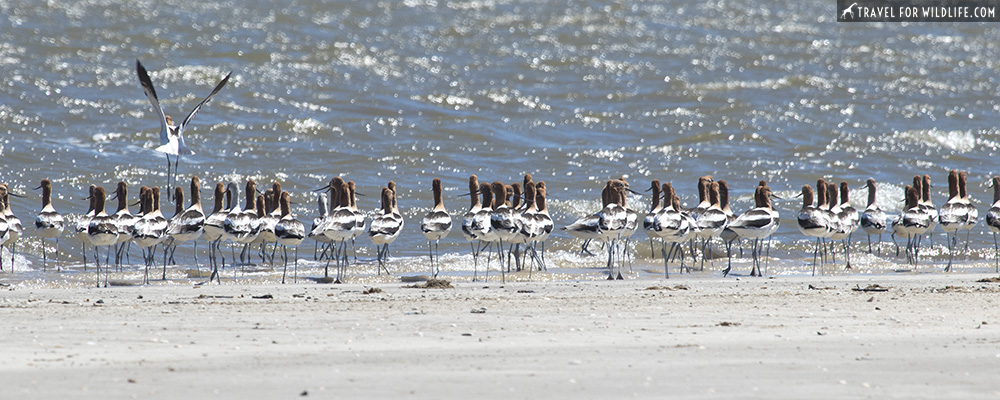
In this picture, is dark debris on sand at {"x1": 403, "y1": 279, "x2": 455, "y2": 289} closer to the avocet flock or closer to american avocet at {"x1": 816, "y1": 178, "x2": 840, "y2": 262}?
the avocet flock

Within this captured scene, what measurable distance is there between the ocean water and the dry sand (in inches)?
323

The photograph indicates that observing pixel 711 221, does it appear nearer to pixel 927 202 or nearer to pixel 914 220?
pixel 914 220

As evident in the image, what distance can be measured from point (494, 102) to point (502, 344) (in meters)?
31.1

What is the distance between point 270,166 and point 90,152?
5083mm

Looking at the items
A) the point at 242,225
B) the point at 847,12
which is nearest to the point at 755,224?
the point at 242,225

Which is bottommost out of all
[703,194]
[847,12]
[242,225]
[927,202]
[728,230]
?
[728,230]

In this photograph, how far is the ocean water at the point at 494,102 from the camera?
30328 millimetres

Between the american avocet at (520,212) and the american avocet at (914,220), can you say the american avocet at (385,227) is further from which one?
the american avocet at (914,220)

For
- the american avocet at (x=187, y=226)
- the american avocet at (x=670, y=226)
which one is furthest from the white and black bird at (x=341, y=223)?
the american avocet at (x=670, y=226)

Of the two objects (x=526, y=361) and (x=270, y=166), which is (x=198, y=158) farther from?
(x=526, y=361)

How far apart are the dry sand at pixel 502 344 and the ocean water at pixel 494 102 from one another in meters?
8.20

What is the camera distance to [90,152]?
31.8 m

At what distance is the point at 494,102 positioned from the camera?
39875 millimetres

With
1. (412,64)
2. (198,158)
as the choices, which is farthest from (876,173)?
(198,158)
